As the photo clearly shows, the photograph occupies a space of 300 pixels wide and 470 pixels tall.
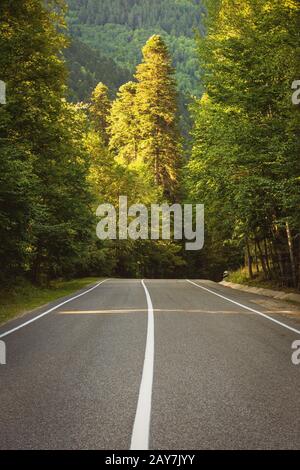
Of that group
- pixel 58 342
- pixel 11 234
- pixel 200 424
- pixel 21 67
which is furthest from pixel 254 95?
pixel 200 424

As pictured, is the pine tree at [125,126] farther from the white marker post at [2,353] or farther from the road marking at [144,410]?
the road marking at [144,410]

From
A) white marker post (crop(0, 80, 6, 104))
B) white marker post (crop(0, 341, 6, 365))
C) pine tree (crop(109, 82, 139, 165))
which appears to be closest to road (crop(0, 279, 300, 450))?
white marker post (crop(0, 341, 6, 365))

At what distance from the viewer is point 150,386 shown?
629cm

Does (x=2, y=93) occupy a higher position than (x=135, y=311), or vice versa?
(x=2, y=93)

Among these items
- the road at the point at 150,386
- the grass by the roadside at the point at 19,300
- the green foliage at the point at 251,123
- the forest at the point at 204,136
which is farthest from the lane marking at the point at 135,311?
the green foliage at the point at 251,123

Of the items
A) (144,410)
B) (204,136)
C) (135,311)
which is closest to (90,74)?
(204,136)

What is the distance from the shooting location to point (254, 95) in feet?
60.8

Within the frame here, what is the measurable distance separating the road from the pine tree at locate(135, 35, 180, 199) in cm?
4618

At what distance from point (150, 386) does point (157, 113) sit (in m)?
52.6

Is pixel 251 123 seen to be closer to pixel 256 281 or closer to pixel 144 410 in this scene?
pixel 256 281

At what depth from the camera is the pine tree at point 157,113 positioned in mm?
56500

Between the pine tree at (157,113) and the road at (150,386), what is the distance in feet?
152

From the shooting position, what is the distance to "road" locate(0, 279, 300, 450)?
15.1 feet

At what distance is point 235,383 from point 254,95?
14.5 m
